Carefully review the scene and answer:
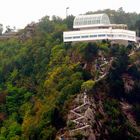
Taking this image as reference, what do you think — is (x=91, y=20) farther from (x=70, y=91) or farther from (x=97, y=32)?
(x=70, y=91)

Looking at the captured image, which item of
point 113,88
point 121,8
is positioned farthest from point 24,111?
point 121,8

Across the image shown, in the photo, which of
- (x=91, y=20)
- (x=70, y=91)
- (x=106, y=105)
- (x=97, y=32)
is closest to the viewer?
(x=106, y=105)

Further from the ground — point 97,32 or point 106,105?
point 97,32

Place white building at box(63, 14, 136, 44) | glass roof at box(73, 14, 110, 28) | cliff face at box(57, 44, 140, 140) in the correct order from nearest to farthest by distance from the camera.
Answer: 1. cliff face at box(57, 44, 140, 140)
2. white building at box(63, 14, 136, 44)
3. glass roof at box(73, 14, 110, 28)

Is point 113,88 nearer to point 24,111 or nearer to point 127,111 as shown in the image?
point 127,111

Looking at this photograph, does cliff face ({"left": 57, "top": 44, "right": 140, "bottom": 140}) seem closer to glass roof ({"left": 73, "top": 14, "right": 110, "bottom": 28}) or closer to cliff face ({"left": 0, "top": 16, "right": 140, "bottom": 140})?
cliff face ({"left": 0, "top": 16, "right": 140, "bottom": 140})

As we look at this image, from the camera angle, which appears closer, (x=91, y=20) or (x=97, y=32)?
(x=97, y=32)

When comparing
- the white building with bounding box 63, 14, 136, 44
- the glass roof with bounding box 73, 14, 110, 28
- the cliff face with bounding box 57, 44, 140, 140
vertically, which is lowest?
the cliff face with bounding box 57, 44, 140, 140

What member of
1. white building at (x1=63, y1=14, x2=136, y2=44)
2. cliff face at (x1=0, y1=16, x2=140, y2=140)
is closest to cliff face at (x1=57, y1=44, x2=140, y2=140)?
cliff face at (x1=0, y1=16, x2=140, y2=140)

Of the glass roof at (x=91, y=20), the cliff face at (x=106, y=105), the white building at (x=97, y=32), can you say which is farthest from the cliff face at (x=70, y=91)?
the glass roof at (x=91, y=20)

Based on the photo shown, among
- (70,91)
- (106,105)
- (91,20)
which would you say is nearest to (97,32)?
(91,20)
